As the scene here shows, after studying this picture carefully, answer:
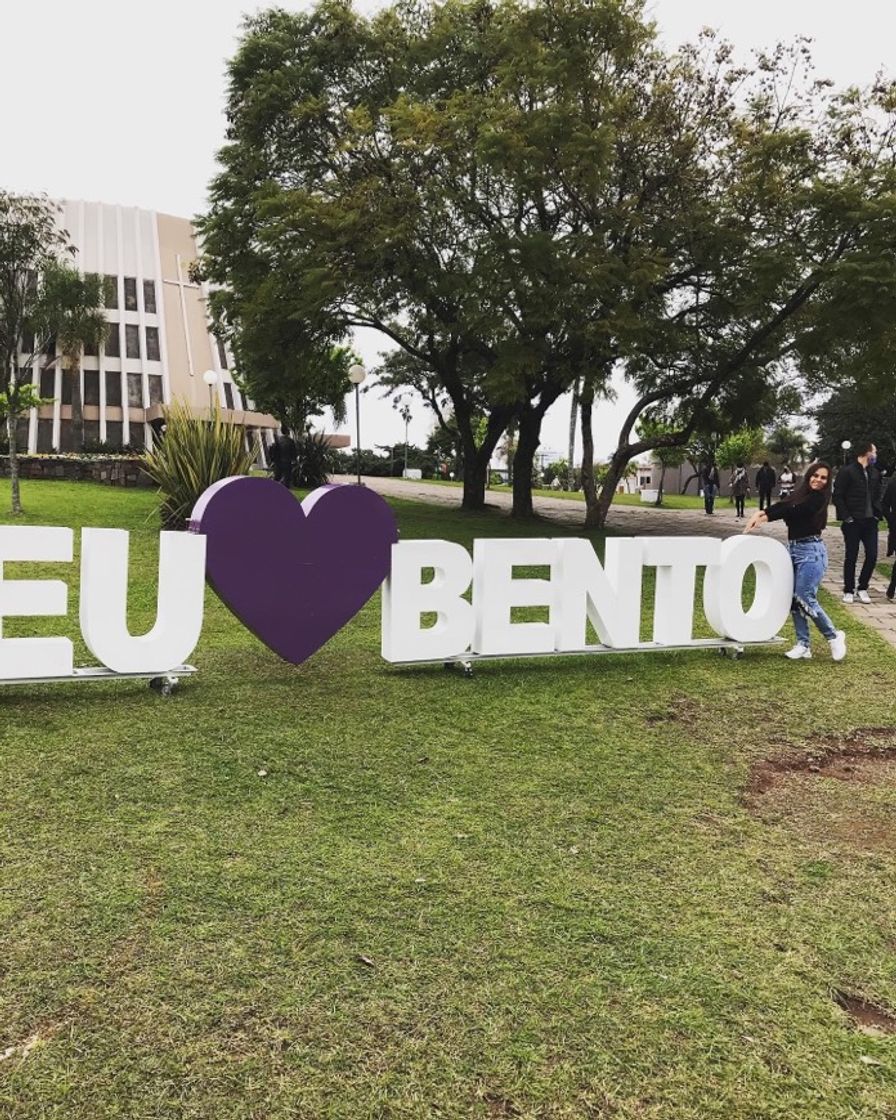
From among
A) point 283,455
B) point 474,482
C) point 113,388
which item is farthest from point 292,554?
point 113,388

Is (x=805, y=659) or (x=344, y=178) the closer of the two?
(x=805, y=659)

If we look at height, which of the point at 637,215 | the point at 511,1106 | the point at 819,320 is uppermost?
the point at 637,215

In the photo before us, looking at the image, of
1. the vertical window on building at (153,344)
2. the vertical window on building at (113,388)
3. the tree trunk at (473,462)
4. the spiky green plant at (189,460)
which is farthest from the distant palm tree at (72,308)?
the spiky green plant at (189,460)

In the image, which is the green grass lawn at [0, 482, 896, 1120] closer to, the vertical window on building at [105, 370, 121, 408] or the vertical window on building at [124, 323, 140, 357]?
the vertical window on building at [105, 370, 121, 408]

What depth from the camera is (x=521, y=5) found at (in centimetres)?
1511

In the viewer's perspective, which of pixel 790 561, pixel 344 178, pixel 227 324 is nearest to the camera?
pixel 790 561

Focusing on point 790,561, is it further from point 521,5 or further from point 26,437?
point 26,437

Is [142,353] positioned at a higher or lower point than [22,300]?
higher

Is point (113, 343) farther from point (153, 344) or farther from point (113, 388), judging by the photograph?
point (113, 388)

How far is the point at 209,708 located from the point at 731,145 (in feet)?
46.0

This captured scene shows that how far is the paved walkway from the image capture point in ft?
34.4

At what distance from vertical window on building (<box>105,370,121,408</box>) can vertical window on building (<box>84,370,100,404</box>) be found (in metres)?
0.50

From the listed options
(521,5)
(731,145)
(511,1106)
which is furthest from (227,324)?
(511,1106)

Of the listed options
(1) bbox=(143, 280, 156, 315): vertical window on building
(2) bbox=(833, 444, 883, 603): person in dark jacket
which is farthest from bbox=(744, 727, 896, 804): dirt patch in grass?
(1) bbox=(143, 280, 156, 315): vertical window on building
